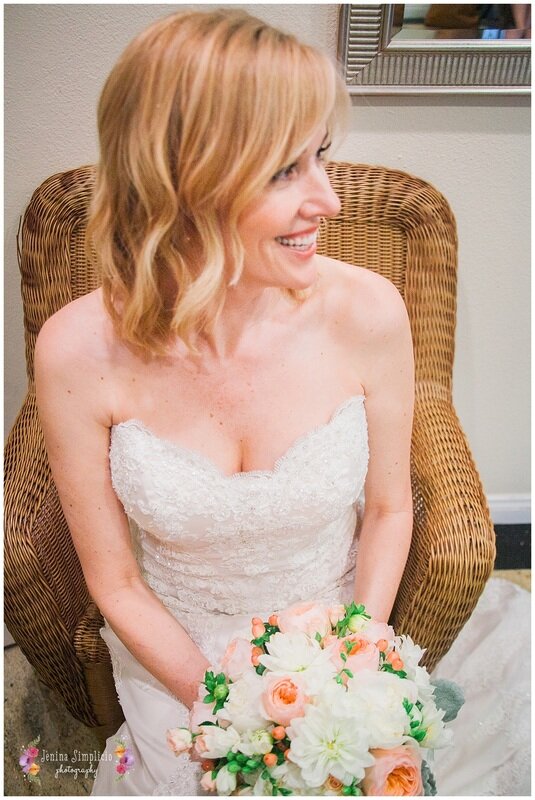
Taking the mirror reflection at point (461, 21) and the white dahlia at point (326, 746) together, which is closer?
the white dahlia at point (326, 746)

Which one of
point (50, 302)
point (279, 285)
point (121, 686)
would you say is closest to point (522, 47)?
point (279, 285)

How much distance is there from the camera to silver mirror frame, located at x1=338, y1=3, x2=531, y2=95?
129 cm

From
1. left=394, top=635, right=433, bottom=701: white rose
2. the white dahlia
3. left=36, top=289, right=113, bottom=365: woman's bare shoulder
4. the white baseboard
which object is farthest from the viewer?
the white baseboard

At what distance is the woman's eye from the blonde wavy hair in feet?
0.08

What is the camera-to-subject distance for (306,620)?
0.82 meters

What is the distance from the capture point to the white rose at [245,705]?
2.38 feet

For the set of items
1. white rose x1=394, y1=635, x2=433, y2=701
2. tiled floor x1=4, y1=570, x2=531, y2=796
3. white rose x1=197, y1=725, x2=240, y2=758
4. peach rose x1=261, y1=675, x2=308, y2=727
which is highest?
peach rose x1=261, y1=675, x2=308, y2=727

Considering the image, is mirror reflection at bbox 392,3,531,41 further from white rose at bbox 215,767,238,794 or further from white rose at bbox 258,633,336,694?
white rose at bbox 215,767,238,794

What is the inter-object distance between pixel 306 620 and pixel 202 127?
576 mm

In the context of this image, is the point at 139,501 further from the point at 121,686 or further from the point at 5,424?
the point at 5,424

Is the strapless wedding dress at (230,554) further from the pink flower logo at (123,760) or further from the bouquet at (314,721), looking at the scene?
the bouquet at (314,721)

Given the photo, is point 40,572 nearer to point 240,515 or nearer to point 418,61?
point 240,515

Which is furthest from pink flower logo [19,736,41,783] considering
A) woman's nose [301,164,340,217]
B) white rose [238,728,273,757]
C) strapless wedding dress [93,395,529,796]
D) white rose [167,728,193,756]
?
woman's nose [301,164,340,217]

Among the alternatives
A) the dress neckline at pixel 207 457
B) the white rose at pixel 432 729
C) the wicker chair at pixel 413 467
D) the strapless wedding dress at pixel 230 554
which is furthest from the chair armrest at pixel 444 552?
the white rose at pixel 432 729
